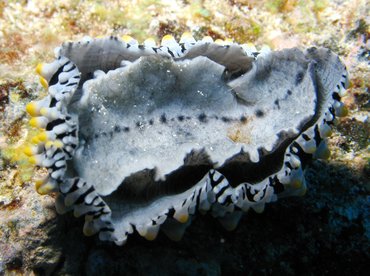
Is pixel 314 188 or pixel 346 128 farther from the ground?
pixel 346 128

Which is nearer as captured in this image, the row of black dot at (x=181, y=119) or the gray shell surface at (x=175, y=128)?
the gray shell surface at (x=175, y=128)

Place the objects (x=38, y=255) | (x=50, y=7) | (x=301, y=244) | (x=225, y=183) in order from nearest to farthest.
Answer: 1. (x=225, y=183)
2. (x=38, y=255)
3. (x=301, y=244)
4. (x=50, y=7)

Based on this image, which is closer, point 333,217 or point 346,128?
point 333,217

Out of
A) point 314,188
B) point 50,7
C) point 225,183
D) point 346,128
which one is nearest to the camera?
point 225,183

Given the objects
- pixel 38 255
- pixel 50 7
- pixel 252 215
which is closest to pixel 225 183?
pixel 252 215

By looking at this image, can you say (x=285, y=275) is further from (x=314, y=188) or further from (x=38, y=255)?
(x=38, y=255)

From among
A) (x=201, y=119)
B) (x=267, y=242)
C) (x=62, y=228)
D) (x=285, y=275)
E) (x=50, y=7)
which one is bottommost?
(x=285, y=275)

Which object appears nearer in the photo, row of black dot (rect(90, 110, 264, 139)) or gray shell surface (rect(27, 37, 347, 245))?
gray shell surface (rect(27, 37, 347, 245))
